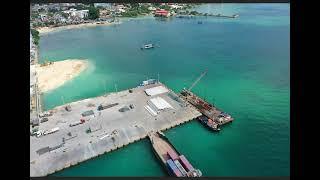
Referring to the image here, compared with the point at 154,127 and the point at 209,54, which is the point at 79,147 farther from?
the point at 209,54

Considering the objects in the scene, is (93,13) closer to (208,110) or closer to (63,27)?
(63,27)

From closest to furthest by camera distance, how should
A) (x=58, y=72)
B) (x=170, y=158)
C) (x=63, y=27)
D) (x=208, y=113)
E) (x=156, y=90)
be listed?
(x=170, y=158)
(x=208, y=113)
(x=156, y=90)
(x=58, y=72)
(x=63, y=27)

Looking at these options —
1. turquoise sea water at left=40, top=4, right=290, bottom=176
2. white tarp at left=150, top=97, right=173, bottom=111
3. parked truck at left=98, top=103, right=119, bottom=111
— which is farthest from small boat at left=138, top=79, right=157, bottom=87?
parked truck at left=98, top=103, right=119, bottom=111

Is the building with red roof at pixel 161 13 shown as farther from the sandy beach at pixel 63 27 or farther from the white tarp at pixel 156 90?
the white tarp at pixel 156 90

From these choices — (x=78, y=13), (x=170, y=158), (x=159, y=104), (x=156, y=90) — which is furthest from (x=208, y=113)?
(x=78, y=13)

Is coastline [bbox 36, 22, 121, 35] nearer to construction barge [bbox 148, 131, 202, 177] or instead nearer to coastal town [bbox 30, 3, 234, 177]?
coastal town [bbox 30, 3, 234, 177]

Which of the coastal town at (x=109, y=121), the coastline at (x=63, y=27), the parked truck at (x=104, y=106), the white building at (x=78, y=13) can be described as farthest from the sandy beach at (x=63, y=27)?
the parked truck at (x=104, y=106)

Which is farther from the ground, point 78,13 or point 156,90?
point 78,13
